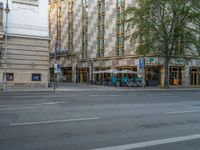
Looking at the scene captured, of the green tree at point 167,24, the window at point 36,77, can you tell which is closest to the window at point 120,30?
the green tree at point 167,24

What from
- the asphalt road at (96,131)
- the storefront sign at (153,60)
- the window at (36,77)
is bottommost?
the asphalt road at (96,131)

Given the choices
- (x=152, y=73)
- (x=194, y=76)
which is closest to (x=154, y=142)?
(x=152, y=73)

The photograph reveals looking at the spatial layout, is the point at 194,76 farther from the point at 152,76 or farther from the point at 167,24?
the point at 167,24

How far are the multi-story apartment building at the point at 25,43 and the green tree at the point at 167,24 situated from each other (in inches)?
488

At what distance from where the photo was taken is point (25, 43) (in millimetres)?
39719

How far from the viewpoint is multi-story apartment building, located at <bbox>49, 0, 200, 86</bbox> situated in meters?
56.7

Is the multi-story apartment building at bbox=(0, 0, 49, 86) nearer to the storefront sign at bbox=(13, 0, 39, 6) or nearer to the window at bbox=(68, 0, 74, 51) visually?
the storefront sign at bbox=(13, 0, 39, 6)

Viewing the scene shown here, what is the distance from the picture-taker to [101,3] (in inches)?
2660

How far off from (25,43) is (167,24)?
17.9 meters

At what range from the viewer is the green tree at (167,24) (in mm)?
45875

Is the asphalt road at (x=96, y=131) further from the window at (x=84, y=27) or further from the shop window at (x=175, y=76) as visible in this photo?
the window at (x=84, y=27)

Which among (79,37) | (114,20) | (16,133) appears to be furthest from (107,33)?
(16,133)

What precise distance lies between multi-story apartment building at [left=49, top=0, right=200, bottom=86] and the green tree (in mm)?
4204

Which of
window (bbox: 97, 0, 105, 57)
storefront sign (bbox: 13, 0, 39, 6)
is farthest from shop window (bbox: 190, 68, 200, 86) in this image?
storefront sign (bbox: 13, 0, 39, 6)
